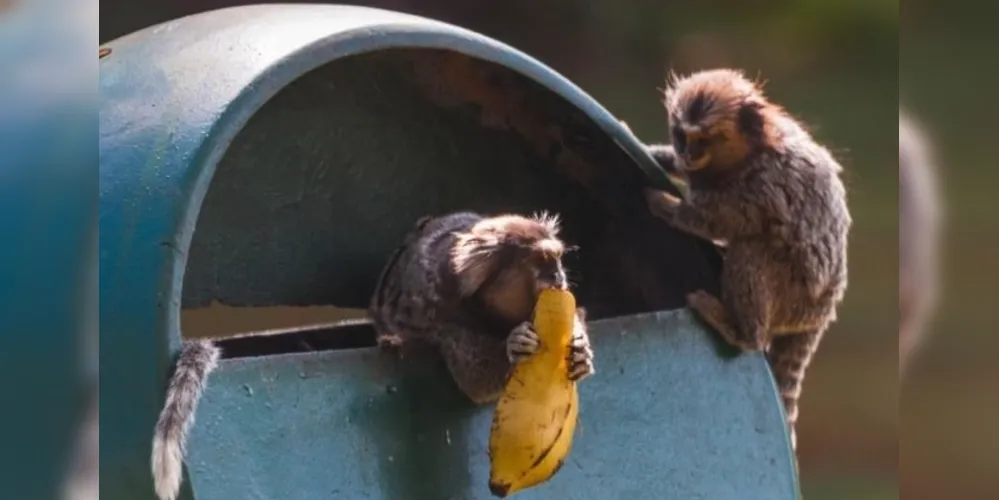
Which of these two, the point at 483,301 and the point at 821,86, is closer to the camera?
the point at 483,301

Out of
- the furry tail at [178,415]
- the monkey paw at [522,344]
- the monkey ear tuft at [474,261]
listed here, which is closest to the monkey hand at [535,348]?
the monkey paw at [522,344]

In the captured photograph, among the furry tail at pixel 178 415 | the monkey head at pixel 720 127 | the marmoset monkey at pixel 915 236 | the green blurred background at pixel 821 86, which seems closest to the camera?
the furry tail at pixel 178 415

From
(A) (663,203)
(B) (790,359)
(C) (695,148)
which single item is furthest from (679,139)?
(B) (790,359)

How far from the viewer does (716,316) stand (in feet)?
7.87

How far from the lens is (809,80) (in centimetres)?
425

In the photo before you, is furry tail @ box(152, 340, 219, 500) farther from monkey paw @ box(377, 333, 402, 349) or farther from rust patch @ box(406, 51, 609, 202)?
rust patch @ box(406, 51, 609, 202)

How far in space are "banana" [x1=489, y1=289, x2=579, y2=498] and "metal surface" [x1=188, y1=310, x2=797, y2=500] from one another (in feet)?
0.38

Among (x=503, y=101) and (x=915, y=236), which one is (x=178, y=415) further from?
(x=915, y=236)

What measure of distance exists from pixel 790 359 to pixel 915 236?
53 centimetres

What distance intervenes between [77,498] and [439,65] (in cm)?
135

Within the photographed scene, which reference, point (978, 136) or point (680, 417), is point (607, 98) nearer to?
point (680, 417)

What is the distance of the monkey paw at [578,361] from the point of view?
1868mm

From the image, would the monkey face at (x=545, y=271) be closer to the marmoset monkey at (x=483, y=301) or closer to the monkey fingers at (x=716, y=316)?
the marmoset monkey at (x=483, y=301)

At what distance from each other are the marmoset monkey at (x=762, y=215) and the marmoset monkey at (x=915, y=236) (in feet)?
0.68
